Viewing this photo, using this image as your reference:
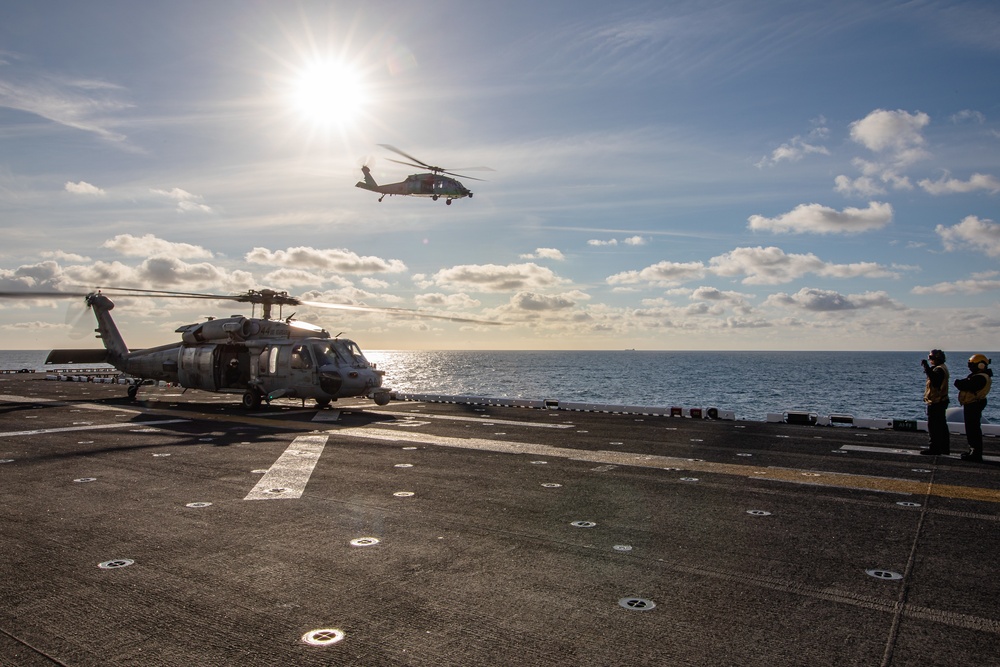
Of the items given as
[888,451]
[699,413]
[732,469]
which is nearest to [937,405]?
[888,451]

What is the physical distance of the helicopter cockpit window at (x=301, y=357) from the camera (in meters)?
24.0

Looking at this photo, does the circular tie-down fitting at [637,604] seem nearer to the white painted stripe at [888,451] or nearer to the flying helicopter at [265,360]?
the white painted stripe at [888,451]

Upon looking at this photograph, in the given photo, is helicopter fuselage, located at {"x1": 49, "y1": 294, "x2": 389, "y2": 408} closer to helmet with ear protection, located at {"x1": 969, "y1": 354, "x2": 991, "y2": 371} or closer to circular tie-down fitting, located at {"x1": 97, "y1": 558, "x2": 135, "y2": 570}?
circular tie-down fitting, located at {"x1": 97, "y1": 558, "x2": 135, "y2": 570}

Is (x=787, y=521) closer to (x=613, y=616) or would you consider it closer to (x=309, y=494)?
(x=613, y=616)

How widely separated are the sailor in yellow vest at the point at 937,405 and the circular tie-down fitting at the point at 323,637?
14684 millimetres

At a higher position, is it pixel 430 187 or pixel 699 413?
pixel 430 187

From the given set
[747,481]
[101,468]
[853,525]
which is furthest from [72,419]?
[853,525]

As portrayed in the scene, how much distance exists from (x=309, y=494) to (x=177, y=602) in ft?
14.8

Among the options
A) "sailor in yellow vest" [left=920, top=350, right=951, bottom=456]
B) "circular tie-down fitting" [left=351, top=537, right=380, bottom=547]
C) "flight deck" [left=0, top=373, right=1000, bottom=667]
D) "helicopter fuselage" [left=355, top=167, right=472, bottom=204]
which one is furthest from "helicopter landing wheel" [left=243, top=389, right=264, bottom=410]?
"helicopter fuselage" [left=355, top=167, right=472, bottom=204]

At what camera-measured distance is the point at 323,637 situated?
515 centimetres

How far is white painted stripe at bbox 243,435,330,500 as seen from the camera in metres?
10.5

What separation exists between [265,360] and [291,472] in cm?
1374

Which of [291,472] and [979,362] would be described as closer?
[291,472]

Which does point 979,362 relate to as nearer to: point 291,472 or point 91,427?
point 291,472
